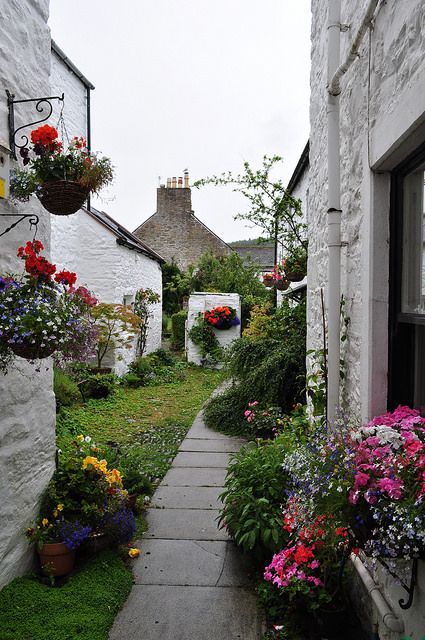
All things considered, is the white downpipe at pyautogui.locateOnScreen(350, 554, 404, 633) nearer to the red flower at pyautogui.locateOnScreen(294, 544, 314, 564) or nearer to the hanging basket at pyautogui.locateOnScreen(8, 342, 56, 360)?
the red flower at pyautogui.locateOnScreen(294, 544, 314, 564)

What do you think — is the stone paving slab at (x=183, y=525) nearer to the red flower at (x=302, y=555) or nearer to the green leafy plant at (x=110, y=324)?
the red flower at (x=302, y=555)

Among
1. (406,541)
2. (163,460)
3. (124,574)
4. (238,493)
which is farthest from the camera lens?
(163,460)

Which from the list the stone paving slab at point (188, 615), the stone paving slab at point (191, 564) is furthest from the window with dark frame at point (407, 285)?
the stone paving slab at point (191, 564)

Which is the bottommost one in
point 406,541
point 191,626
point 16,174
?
point 191,626

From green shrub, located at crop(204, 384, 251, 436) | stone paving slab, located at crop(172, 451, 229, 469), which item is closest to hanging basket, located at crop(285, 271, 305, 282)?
green shrub, located at crop(204, 384, 251, 436)

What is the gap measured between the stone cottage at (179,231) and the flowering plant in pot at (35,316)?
Result: 23978 millimetres

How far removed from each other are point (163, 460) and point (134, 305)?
24.5 ft

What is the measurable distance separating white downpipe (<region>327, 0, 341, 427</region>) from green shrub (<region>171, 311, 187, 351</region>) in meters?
14.6

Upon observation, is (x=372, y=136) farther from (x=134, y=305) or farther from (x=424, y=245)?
(x=134, y=305)

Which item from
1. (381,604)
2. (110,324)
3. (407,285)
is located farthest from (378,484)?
(110,324)

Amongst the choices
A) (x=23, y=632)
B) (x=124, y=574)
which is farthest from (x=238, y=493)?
(x=23, y=632)

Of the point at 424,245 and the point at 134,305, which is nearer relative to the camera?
the point at 424,245

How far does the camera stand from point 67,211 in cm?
357

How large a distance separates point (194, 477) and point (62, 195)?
352 centimetres
